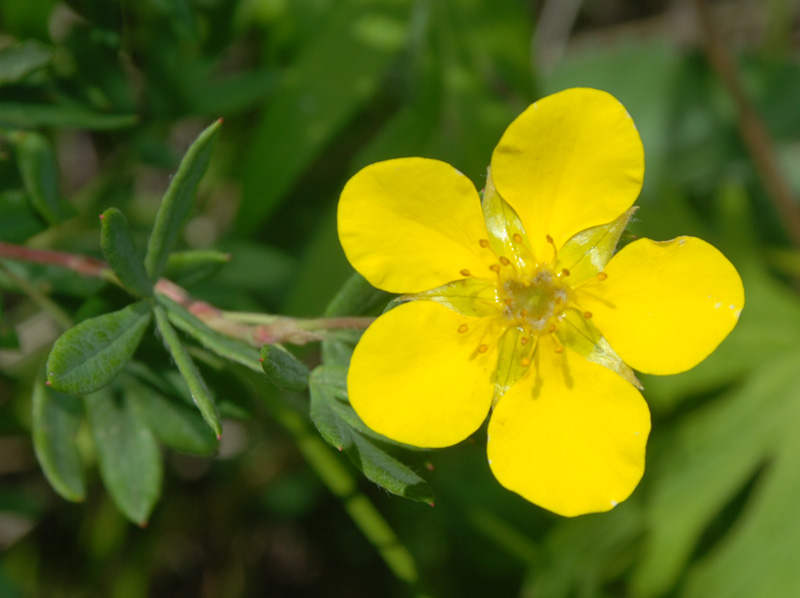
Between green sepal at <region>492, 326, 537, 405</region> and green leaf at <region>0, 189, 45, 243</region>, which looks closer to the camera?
green sepal at <region>492, 326, 537, 405</region>

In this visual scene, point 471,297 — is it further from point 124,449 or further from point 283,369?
point 124,449

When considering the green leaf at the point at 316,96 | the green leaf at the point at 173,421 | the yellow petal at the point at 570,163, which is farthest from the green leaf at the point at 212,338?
the green leaf at the point at 316,96

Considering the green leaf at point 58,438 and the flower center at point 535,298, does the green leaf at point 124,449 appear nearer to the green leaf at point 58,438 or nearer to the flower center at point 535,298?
the green leaf at point 58,438

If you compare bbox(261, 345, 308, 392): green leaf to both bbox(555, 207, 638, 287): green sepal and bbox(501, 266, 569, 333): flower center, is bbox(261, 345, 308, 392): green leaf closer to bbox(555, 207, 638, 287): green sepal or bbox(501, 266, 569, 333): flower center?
bbox(501, 266, 569, 333): flower center

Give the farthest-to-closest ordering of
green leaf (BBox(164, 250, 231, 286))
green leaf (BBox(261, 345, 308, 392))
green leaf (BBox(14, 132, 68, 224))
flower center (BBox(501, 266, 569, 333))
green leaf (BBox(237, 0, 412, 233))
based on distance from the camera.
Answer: green leaf (BBox(237, 0, 412, 233))
green leaf (BBox(14, 132, 68, 224))
green leaf (BBox(164, 250, 231, 286))
flower center (BBox(501, 266, 569, 333))
green leaf (BBox(261, 345, 308, 392))

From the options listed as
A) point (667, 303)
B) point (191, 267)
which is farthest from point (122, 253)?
point (667, 303)

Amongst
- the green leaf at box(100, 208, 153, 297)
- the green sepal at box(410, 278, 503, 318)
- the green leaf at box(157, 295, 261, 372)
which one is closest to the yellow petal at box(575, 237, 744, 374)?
the green sepal at box(410, 278, 503, 318)
